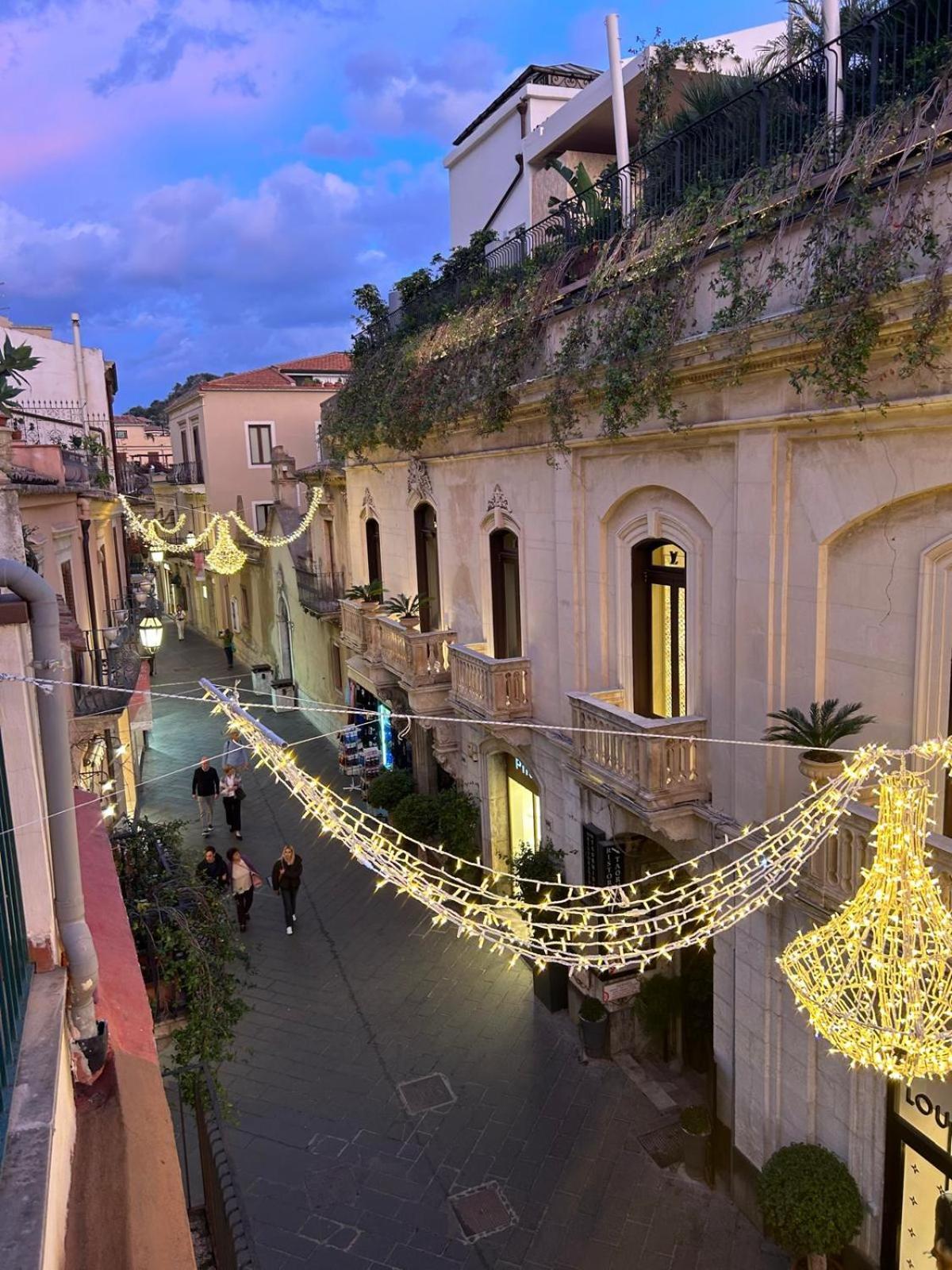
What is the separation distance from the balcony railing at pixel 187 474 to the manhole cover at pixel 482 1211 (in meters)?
31.7

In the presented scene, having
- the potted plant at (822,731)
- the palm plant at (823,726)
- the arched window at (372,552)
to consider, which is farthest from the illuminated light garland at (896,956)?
the arched window at (372,552)

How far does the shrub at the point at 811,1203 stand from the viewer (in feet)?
25.3

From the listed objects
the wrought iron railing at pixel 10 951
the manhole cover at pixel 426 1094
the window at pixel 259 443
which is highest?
the window at pixel 259 443

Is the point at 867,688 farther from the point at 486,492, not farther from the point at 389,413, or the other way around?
the point at 389,413

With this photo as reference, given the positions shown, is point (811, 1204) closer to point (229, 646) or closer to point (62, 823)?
point (62, 823)

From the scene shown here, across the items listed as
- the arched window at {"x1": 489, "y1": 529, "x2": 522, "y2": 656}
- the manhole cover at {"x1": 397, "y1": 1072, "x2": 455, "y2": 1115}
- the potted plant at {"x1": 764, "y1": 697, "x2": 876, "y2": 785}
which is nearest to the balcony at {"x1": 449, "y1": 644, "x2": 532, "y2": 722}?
the arched window at {"x1": 489, "y1": 529, "x2": 522, "y2": 656}

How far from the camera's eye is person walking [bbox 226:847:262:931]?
1443 centimetres

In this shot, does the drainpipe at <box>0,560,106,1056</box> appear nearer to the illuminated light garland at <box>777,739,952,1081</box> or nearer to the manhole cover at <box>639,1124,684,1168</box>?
the illuminated light garland at <box>777,739,952,1081</box>

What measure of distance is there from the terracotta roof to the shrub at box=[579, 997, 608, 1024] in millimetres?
28602

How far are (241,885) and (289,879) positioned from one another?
2.45 ft

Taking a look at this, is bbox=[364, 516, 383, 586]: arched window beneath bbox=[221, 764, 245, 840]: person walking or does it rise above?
above

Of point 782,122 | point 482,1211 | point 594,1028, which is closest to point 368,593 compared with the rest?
point 594,1028

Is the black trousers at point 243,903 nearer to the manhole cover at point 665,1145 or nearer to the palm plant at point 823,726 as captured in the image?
the manhole cover at point 665,1145

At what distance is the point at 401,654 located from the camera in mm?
15250
